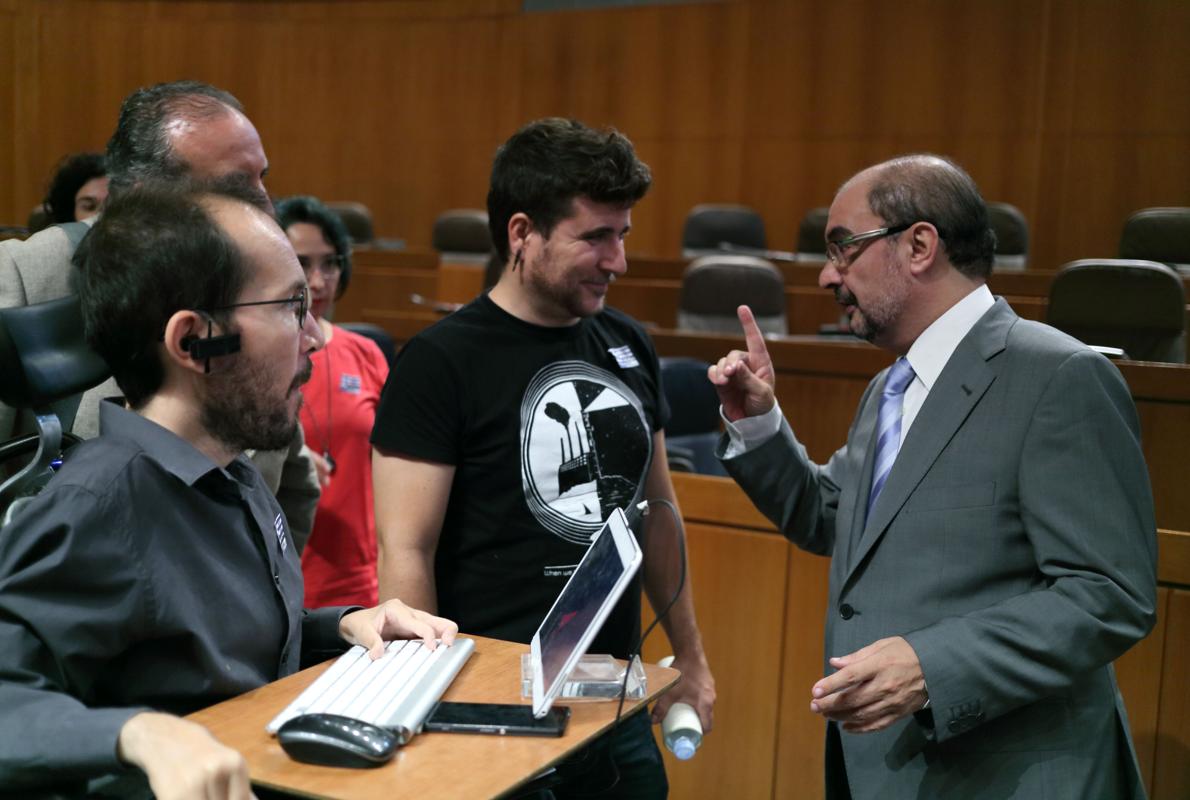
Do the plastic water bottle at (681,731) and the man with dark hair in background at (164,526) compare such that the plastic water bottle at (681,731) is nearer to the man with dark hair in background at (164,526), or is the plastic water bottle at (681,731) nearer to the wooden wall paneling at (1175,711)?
the man with dark hair in background at (164,526)

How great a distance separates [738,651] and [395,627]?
163 cm

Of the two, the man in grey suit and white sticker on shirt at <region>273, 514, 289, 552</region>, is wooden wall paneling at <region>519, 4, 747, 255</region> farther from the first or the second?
white sticker on shirt at <region>273, 514, 289, 552</region>

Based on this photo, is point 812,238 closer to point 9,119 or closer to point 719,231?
point 719,231

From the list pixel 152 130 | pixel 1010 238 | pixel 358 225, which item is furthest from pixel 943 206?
pixel 358 225

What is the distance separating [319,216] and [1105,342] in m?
2.66

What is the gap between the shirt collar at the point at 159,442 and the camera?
1.18m

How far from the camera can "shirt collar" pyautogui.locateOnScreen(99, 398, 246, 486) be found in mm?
1177

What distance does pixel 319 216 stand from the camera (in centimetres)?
296

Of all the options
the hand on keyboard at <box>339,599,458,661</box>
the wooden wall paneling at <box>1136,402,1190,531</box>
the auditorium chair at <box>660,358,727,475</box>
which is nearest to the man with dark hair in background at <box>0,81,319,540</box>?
the hand on keyboard at <box>339,599,458,661</box>

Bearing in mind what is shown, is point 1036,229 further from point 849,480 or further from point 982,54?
point 849,480

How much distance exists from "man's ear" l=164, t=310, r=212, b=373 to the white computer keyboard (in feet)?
1.19

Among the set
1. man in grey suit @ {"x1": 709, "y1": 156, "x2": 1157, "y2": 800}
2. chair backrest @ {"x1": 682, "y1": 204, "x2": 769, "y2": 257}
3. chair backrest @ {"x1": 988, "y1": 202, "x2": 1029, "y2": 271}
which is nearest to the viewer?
man in grey suit @ {"x1": 709, "y1": 156, "x2": 1157, "y2": 800}

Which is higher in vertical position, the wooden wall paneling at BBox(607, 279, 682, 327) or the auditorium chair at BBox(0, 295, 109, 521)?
the auditorium chair at BBox(0, 295, 109, 521)

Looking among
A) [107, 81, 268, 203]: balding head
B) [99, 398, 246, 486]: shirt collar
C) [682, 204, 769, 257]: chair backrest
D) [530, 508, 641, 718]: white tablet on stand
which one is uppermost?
[107, 81, 268, 203]: balding head
